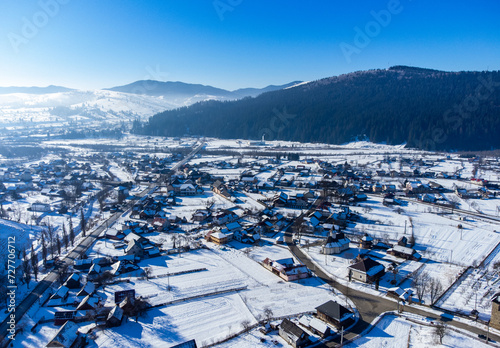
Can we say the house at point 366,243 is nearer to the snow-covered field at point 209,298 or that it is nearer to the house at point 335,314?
the snow-covered field at point 209,298

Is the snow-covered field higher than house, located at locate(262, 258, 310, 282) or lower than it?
lower

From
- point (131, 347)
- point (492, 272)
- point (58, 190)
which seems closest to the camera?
point (131, 347)

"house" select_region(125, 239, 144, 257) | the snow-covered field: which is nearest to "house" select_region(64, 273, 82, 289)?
the snow-covered field

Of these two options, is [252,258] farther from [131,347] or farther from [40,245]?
[40,245]

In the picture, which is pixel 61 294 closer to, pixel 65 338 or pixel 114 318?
pixel 114 318

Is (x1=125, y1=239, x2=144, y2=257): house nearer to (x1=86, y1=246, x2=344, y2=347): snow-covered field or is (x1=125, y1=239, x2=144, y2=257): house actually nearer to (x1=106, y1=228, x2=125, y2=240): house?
(x1=86, y1=246, x2=344, y2=347): snow-covered field

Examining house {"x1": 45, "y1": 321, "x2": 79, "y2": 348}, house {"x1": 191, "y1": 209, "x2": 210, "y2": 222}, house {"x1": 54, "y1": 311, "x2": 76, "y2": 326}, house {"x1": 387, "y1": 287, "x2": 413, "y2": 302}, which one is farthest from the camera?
house {"x1": 191, "y1": 209, "x2": 210, "y2": 222}

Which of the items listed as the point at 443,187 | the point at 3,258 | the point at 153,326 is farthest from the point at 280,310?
the point at 443,187
